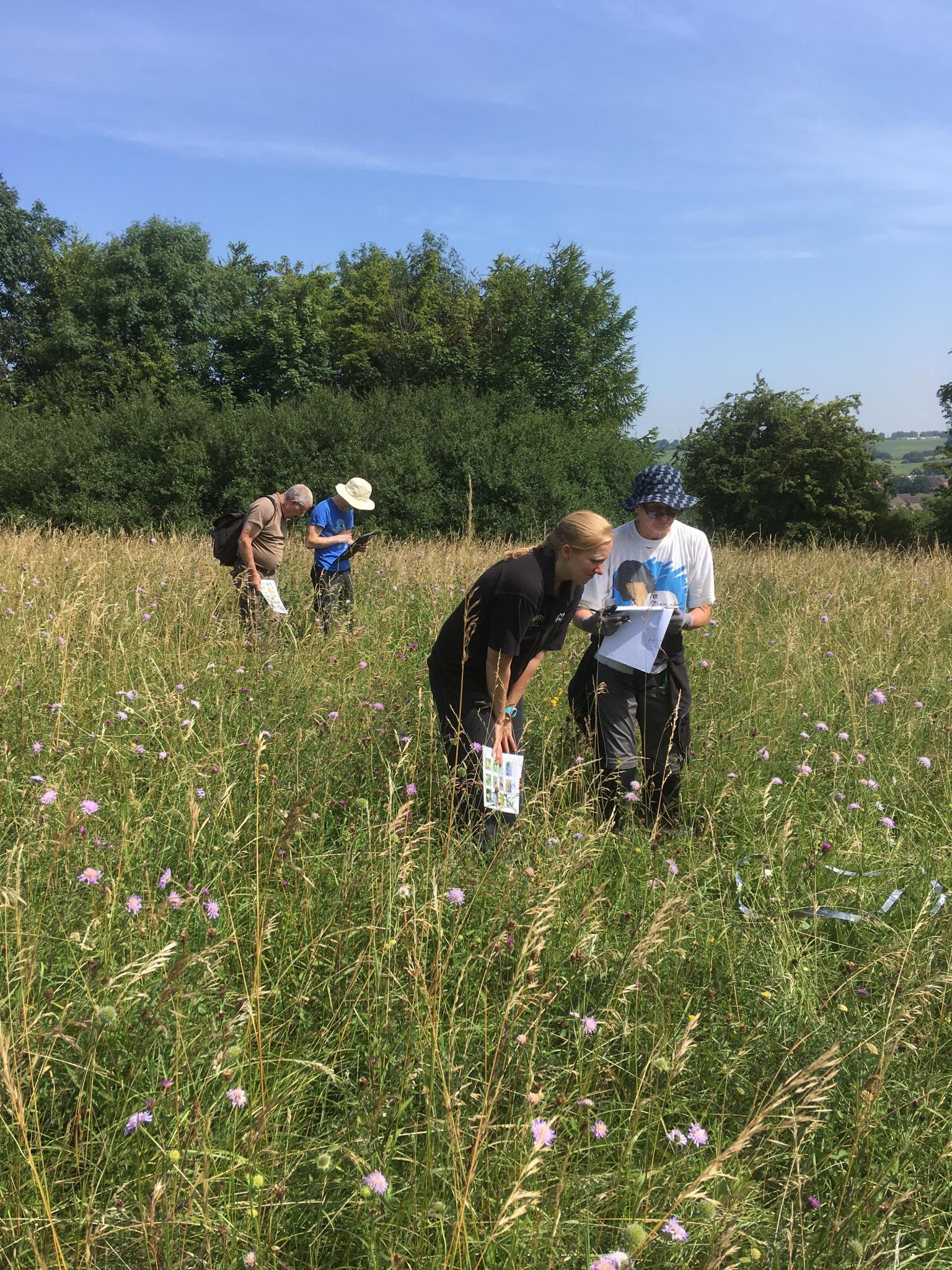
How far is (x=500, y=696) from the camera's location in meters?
2.82

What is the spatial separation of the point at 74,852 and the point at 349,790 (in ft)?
3.54

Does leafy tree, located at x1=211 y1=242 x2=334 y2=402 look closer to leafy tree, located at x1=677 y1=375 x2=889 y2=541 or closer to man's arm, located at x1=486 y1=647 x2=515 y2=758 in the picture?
leafy tree, located at x1=677 y1=375 x2=889 y2=541

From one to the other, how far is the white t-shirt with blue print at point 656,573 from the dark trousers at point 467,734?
70cm

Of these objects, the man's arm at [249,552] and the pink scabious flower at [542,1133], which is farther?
the man's arm at [249,552]

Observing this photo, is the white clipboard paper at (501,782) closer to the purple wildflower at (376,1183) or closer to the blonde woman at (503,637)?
the blonde woman at (503,637)

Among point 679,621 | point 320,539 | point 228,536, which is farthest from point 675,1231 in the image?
point 320,539

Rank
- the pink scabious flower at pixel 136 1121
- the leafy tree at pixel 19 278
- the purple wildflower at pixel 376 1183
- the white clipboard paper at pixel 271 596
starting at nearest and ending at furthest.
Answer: the purple wildflower at pixel 376 1183 < the pink scabious flower at pixel 136 1121 < the white clipboard paper at pixel 271 596 < the leafy tree at pixel 19 278

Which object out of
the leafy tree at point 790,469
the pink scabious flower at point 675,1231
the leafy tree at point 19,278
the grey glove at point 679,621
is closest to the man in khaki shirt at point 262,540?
the grey glove at point 679,621

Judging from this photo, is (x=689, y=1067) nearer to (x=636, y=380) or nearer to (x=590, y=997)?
(x=590, y=997)

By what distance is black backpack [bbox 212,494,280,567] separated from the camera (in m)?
5.62

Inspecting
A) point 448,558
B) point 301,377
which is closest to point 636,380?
point 301,377

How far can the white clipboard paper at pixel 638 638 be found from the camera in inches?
131

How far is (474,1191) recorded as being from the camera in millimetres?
1540

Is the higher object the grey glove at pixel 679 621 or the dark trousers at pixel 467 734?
the grey glove at pixel 679 621
